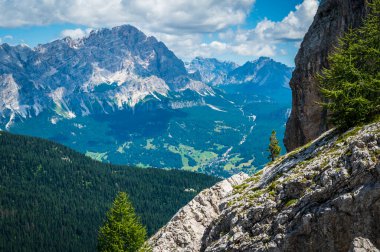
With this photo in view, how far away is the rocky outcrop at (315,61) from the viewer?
69188 millimetres

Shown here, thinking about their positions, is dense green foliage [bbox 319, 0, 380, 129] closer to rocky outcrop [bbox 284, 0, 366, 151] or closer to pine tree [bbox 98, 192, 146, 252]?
rocky outcrop [bbox 284, 0, 366, 151]

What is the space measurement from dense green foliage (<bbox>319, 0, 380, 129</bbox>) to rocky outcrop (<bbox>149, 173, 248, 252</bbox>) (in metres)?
15.9

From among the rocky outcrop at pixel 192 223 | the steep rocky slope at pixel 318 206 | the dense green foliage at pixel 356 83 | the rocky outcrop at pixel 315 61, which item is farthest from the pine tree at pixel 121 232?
the dense green foliage at pixel 356 83

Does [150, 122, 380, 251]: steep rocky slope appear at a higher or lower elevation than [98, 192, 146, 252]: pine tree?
lower

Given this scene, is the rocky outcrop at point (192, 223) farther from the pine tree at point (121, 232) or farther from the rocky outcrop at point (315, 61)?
the rocky outcrop at point (315, 61)

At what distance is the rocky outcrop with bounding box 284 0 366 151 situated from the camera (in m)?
69.2

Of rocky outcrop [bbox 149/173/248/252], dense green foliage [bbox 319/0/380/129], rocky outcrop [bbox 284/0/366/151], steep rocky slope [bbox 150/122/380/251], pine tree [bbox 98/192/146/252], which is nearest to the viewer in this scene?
steep rocky slope [bbox 150/122/380/251]

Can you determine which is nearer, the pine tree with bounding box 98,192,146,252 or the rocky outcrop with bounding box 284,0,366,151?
the pine tree with bounding box 98,192,146,252

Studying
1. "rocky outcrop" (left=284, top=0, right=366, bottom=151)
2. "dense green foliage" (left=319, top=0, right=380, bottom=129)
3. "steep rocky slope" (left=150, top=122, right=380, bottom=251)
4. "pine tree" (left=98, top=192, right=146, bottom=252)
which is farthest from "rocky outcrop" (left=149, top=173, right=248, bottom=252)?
"rocky outcrop" (left=284, top=0, right=366, bottom=151)

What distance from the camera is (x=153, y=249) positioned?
47.1 meters

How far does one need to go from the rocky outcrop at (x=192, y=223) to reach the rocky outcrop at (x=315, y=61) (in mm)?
26603

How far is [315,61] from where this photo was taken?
7294 cm

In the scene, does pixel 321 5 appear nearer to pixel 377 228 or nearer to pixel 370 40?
pixel 370 40

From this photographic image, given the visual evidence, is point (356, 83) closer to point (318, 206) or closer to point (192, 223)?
point (318, 206)
